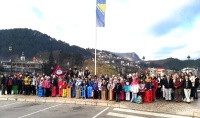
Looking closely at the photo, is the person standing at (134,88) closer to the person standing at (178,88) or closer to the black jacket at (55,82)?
the person standing at (178,88)

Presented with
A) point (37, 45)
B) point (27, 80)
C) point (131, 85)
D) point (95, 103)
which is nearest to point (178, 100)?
point (131, 85)

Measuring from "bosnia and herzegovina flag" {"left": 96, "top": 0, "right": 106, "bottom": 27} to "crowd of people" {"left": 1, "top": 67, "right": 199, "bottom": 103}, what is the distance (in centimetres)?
463

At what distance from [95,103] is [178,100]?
18.2ft

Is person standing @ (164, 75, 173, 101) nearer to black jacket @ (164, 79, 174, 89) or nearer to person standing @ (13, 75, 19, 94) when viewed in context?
black jacket @ (164, 79, 174, 89)

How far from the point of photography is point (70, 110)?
1409cm

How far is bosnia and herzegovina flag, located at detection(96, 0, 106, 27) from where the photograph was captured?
22.2 metres

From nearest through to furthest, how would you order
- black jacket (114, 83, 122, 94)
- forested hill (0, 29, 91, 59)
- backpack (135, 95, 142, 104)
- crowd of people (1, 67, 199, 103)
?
1. backpack (135, 95, 142, 104)
2. crowd of people (1, 67, 199, 103)
3. black jacket (114, 83, 122, 94)
4. forested hill (0, 29, 91, 59)

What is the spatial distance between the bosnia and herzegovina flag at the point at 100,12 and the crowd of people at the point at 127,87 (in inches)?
182

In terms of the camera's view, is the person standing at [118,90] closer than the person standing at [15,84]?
Yes

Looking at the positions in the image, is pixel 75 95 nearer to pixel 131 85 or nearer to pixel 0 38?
pixel 131 85

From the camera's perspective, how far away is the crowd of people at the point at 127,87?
54.6 feet


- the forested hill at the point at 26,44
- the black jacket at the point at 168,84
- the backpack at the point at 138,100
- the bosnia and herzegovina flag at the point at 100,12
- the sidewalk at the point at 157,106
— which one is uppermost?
the forested hill at the point at 26,44

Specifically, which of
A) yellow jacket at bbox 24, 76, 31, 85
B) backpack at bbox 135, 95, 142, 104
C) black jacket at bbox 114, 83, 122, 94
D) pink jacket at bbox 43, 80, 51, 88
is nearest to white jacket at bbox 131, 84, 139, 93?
backpack at bbox 135, 95, 142, 104

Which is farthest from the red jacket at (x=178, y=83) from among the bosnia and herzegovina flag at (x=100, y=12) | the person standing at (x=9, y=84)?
the person standing at (x=9, y=84)
